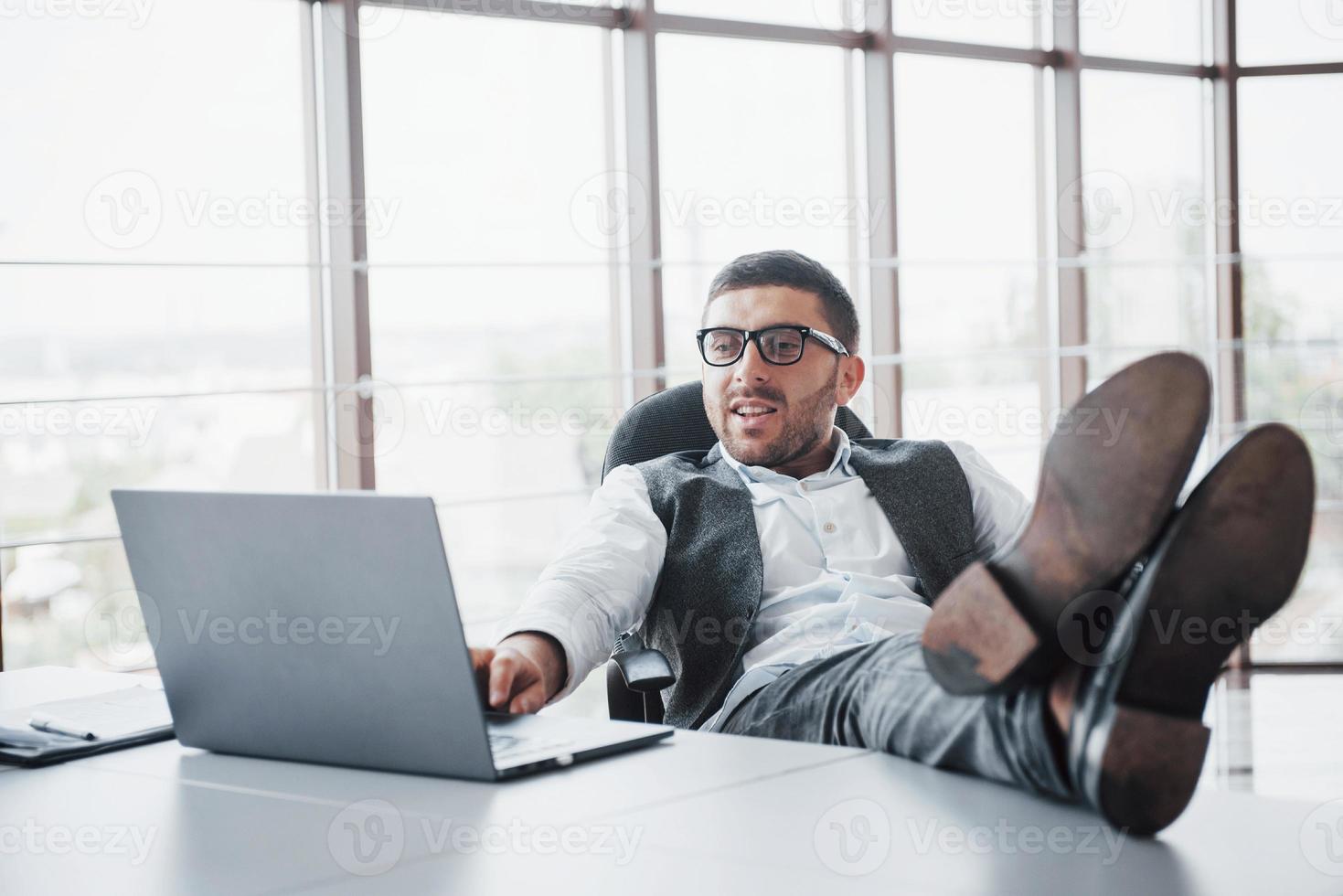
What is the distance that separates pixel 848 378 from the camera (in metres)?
1.88

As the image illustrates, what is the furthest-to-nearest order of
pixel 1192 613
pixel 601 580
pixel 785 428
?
pixel 785 428 < pixel 601 580 < pixel 1192 613

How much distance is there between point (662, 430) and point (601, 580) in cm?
42

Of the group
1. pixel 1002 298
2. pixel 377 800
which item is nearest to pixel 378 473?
pixel 1002 298

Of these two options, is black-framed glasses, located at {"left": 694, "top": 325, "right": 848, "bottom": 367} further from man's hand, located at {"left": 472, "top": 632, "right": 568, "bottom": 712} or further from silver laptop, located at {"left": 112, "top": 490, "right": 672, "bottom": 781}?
silver laptop, located at {"left": 112, "top": 490, "right": 672, "bottom": 781}

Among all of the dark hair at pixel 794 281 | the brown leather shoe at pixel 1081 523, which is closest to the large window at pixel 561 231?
the dark hair at pixel 794 281

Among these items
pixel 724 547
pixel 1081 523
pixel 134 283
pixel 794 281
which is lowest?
pixel 724 547

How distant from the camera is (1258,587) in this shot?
0.88 metres

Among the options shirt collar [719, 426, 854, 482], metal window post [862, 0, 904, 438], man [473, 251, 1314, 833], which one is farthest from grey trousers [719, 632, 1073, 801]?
metal window post [862, 0, 904, 438]

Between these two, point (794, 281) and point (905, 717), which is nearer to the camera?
point (905, 717)

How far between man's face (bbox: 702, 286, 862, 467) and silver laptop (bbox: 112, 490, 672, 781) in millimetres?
687

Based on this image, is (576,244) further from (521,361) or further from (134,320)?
(134,320)

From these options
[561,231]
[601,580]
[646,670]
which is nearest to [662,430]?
[601,580]

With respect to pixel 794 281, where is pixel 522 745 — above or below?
below

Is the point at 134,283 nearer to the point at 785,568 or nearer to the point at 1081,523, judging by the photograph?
the point at 785,568
